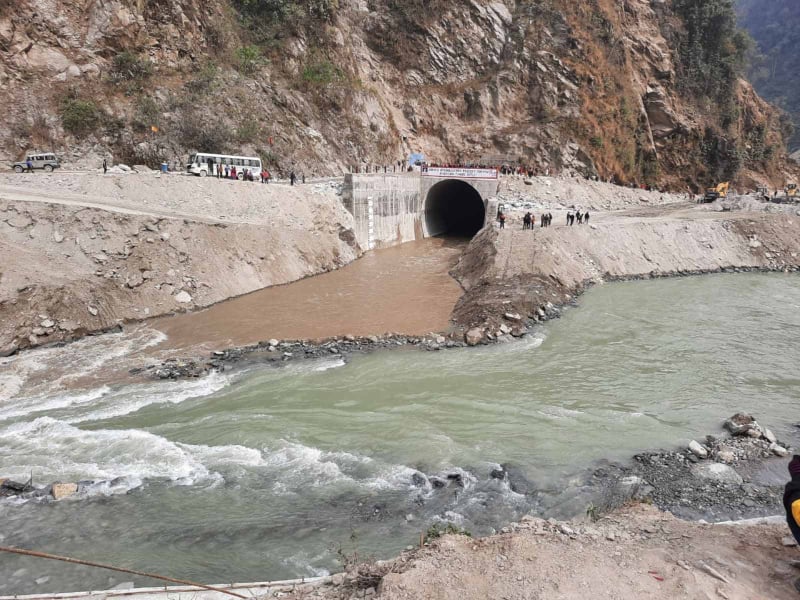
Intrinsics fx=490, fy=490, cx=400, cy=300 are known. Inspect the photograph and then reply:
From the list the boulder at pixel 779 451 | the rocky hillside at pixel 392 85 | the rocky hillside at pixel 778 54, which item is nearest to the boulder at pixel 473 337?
the boulder at pixel 779 451

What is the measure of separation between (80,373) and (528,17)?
5113 cm

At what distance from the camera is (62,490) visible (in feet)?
30.9

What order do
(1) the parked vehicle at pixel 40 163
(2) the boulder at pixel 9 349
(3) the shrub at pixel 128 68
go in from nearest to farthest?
(2) the boulder at pixel 9 349 → (1) the parked vehicle at pixel 40 163 → (3) the shrub at pixel 128 68

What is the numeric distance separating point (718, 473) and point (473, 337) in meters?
8.94

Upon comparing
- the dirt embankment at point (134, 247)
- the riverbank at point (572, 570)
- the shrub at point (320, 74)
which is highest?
the shrub at point (320, 74)

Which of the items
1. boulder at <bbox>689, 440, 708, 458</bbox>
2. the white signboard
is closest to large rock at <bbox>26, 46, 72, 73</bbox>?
the white signboard

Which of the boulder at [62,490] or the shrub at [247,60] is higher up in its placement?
the shrub at [247,60]

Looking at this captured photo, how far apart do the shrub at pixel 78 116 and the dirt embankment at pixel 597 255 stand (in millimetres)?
23726

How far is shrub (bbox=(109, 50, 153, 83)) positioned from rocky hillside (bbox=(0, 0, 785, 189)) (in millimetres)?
120

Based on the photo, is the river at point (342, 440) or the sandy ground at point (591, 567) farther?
the river at point (342, 440)

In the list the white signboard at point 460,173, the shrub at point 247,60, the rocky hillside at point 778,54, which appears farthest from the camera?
the rocky hillside at point 778,54

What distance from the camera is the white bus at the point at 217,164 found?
28.0 meters

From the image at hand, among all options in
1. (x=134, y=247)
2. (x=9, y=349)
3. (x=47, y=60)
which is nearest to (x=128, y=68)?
(x=47, y=60)

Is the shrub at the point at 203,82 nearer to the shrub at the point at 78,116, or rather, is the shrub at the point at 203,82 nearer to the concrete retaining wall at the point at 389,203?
the shrub at the point at 78,116
